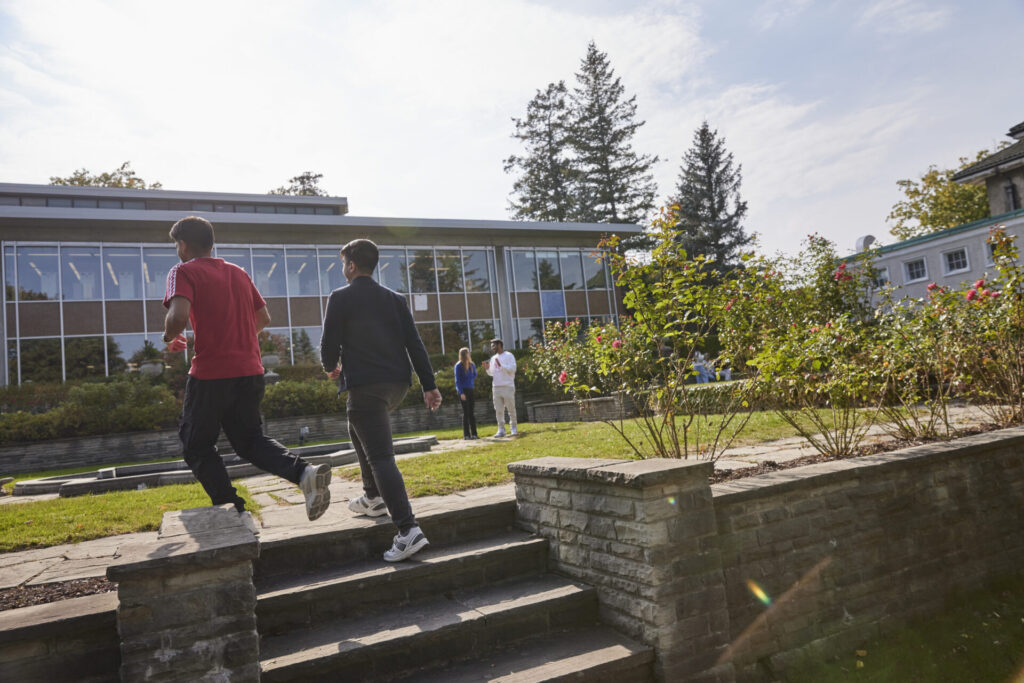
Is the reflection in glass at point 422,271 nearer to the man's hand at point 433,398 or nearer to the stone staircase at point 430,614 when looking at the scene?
the man's hand at point 433,398

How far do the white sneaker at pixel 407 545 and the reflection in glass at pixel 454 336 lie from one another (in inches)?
811

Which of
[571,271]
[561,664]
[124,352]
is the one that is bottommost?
[561,664]

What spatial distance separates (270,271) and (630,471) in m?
21.2

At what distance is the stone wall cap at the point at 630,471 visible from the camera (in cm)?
317

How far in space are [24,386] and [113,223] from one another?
5635 mm

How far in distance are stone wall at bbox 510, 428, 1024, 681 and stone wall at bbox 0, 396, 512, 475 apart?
1179cm

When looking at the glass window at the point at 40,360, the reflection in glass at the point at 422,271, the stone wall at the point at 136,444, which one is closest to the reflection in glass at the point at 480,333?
the reflection in glass at the point at 422,271

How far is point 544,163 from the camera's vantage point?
41.5m

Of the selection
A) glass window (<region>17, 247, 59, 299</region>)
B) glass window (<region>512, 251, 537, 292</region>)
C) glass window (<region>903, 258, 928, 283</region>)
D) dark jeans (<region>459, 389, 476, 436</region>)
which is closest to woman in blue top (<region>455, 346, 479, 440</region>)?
dark jeans (<region>459, 389, 476, 436</region>)

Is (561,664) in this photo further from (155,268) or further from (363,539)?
(155,268)

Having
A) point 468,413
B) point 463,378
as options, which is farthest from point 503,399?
point 463,378

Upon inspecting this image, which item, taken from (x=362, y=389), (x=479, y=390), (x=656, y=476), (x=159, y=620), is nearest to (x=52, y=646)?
(x=159, y=620)

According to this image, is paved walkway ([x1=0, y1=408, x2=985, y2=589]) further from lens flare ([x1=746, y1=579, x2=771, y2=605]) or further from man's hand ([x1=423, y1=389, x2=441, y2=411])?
lens flare ([x1=746, y1=579, x2=771, y2=605])

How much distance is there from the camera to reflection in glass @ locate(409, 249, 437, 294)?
24.4m
